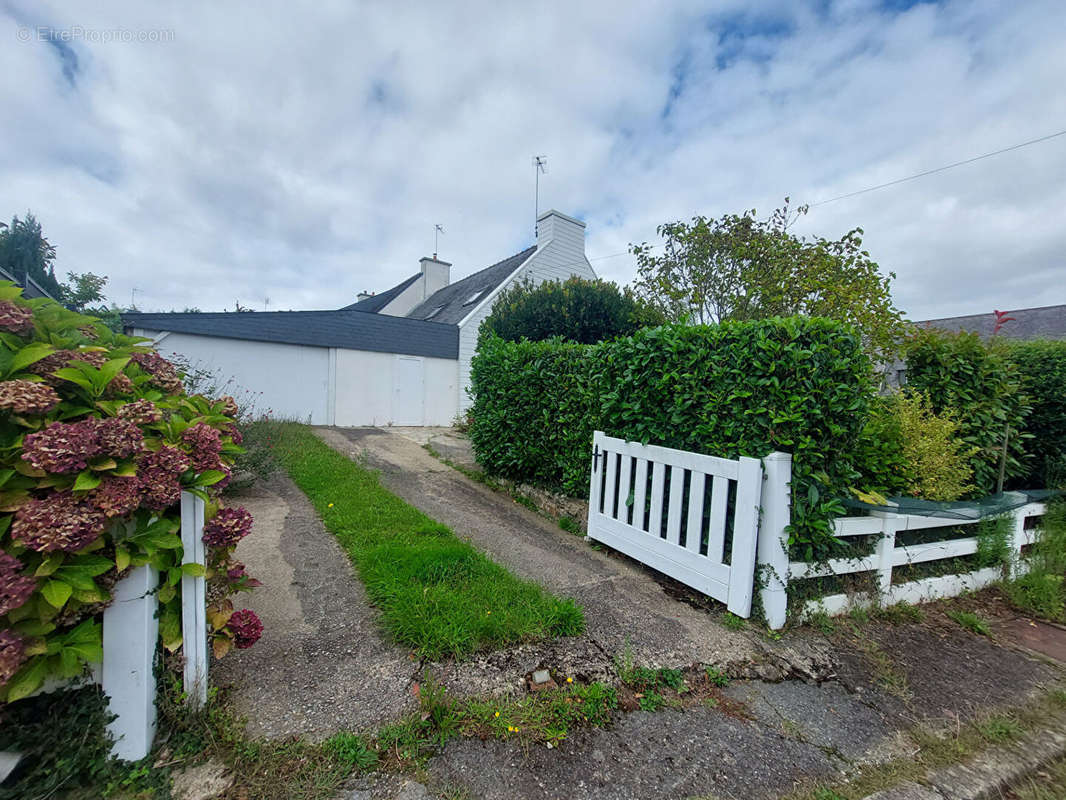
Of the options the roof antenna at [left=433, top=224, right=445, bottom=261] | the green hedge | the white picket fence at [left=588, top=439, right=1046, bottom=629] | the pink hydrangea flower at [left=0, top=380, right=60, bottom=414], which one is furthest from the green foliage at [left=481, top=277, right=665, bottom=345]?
the roof antenna at [left=433, top=224, right=445, bottom=261]

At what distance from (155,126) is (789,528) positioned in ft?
27.5

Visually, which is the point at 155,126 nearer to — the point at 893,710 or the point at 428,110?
the point at 428,110

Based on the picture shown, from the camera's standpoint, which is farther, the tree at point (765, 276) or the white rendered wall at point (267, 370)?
the white rendered wall at point (267, 370)

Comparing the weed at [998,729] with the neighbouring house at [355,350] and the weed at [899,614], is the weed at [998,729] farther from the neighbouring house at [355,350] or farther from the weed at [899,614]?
the neighbouring house at [355,350]

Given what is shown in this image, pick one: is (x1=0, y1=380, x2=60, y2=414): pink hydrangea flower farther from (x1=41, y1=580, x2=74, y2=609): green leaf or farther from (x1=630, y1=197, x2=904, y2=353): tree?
(x1=630, y1=197, x2=904, y2=353): tree

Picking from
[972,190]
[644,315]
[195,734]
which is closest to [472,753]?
[195,734]

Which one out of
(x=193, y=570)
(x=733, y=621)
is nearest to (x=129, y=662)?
(x=193, y=570)

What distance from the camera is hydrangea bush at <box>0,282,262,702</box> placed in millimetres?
1180

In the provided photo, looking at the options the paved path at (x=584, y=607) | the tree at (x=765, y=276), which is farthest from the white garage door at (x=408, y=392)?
the tree at (x=765, y=276)

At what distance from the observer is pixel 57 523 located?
1.19 meters

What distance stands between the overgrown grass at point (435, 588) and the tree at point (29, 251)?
27520 mm

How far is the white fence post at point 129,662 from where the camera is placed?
1.41 meters

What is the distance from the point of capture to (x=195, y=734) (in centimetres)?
A: 157

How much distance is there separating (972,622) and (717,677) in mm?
2211
